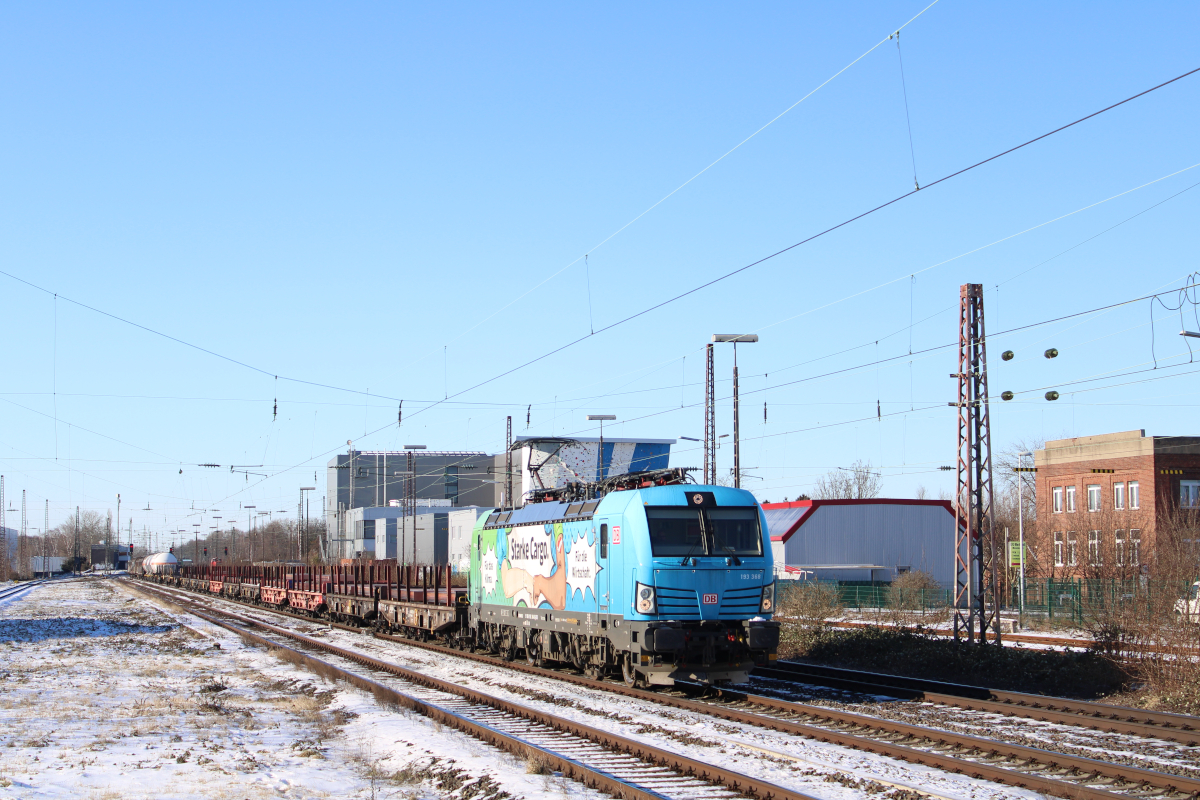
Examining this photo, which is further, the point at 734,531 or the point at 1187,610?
the point at 734,531

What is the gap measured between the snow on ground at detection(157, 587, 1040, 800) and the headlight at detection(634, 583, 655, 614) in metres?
1.52

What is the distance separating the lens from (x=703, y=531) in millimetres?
18219

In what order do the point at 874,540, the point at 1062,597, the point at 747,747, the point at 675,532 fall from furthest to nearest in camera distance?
1. the point at 874,540
2. the point at 1062,597
3. the point at 675,532
4. the point at 747,747

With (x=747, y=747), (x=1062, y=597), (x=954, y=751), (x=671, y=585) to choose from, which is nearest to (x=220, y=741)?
(x=747, y=747)

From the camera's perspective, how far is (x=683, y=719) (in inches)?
616

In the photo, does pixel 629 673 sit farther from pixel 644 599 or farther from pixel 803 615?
pixel 803 615

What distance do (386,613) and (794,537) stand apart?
88.4ft

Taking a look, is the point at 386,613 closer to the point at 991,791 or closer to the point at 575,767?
the point at 575,767

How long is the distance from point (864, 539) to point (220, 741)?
47.5 metres

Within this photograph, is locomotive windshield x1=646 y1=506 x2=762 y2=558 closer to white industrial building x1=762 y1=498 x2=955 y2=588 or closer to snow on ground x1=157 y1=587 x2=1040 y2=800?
snow on ground x1=157 y1=587 x2=1040 y2=800

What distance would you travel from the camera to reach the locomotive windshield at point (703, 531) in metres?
17.9

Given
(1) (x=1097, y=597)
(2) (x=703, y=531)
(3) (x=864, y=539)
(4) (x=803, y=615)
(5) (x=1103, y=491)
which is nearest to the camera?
(2) (x=703, y=531)

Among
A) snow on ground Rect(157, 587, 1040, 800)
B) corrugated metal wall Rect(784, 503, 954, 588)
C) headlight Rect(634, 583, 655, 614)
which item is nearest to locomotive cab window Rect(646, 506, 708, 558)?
headlight Rect(634, 583, 655, 614)

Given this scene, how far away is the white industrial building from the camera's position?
185ft
